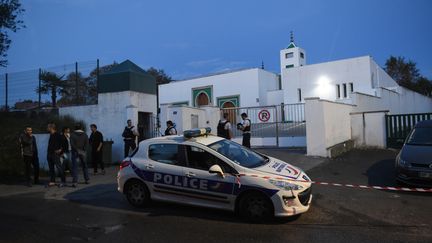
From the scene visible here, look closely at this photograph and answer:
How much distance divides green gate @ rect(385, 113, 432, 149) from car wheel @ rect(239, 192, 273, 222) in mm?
10547

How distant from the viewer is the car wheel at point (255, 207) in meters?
6.30

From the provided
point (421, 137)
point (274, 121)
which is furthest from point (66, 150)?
point (421, 137)

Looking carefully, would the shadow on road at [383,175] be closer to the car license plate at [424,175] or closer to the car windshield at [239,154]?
the car license plate at [424,175]

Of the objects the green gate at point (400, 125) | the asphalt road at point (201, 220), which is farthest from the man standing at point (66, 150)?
the green gate at point (400, 125)

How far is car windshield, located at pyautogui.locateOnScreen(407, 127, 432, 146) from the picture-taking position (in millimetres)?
9230

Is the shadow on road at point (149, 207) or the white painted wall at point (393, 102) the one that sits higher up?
the white painted wall at point (393, 102)

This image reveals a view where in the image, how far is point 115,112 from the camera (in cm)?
1505

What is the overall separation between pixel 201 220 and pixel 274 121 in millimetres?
10622

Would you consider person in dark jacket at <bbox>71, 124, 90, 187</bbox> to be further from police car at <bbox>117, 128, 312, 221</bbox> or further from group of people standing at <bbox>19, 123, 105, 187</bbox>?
police car at <bbox>117, 128, 312, 221</bbox>

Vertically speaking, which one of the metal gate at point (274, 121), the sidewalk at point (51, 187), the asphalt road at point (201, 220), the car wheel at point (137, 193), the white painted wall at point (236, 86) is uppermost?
the white painted wall at point (236, 86)

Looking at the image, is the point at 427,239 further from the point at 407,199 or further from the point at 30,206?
the point at 30,206

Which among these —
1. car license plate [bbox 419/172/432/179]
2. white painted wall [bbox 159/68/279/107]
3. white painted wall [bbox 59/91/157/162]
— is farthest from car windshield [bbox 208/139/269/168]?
white painted wall [bbox 159/68/279/107]

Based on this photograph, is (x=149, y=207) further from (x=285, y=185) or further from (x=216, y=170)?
(x=285, y=185)

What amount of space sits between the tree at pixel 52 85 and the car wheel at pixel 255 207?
45.8 feet
